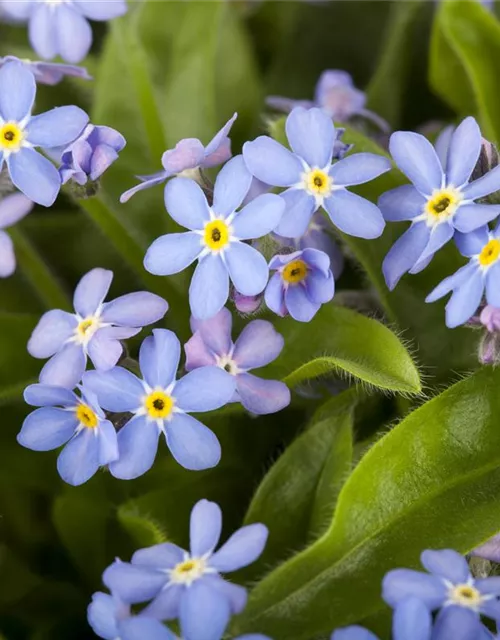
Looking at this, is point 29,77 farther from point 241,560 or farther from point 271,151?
point 241,560

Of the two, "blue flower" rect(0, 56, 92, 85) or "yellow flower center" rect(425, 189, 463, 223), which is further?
"blue flower" rect(0, 56, 92, 85)

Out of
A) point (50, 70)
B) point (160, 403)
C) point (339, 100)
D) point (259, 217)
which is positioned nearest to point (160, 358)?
point (160, 403)

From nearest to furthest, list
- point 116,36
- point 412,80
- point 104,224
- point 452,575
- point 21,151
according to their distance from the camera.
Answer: point 452,575
point 21,151
point 104,224
point 116,36
point 412,80

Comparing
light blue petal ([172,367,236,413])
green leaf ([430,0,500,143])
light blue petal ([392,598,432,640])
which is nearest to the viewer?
light blue petal ([392,598,432,640])

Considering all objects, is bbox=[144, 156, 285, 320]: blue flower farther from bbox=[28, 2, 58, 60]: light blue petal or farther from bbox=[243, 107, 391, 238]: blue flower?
bbox=[28, 2, 58, 60]: light blue petal

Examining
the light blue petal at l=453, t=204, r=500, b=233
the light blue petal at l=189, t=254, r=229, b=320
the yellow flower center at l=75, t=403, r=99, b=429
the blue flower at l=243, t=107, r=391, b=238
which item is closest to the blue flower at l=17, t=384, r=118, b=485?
the yellow flower center at l=75, t=403, r=99, b=429

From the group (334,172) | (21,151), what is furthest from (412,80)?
(21,151)

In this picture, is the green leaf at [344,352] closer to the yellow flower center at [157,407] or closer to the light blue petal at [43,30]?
the yellow flower center at [157,407]

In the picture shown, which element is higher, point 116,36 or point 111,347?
point 116,36
